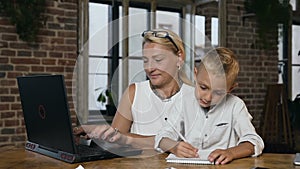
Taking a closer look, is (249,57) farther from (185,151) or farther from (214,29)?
(185,151)

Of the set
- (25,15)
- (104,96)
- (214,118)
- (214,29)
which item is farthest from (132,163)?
(214,29)

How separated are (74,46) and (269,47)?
8.08 feet

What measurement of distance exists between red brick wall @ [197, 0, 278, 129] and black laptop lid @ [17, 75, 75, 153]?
3.71m

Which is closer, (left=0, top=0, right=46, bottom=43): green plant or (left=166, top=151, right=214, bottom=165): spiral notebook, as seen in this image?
(left=166, top=151, right=214, bottom=165): spiral notebook

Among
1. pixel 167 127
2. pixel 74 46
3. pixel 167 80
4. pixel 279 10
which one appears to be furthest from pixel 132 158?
pixel 279 10

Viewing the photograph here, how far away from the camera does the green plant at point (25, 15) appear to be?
3625mm

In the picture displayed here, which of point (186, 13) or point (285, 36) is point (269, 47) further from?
point (186, 13)

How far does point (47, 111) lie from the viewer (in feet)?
4.37

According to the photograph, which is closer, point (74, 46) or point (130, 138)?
point (130, 138)

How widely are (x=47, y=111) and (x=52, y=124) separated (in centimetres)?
5

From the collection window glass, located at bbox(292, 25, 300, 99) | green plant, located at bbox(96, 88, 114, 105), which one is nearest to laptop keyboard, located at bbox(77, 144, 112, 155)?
green plant, located at bbox(96, 88, 114, 105)

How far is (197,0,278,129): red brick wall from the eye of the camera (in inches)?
196

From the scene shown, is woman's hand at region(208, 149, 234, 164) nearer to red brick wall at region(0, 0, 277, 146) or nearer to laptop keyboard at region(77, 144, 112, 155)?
laptop keyboard at region(77, 144, 112, 155)

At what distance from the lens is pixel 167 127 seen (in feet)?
5.08
